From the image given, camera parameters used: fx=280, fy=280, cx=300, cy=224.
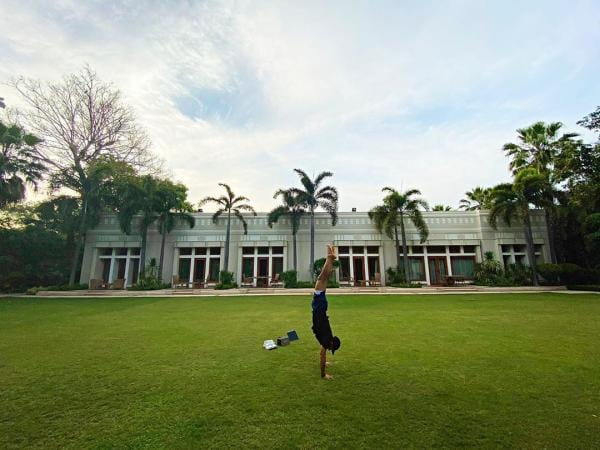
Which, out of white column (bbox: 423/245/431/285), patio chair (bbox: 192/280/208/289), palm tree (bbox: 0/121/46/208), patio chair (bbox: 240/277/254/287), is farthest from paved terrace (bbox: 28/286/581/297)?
palm tree (bbox: 0/121/46/208)

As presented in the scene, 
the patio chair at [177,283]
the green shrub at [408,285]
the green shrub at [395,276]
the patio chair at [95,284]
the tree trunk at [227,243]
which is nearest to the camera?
the patio chair at [95,284]

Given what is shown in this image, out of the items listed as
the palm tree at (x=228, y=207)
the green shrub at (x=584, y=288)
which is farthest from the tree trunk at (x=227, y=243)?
the green shrub at (x=584, y=288)

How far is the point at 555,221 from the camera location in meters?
19.0

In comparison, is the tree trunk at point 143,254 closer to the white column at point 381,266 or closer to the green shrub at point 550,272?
the white column at point 381,266

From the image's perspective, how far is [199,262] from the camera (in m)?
21.3

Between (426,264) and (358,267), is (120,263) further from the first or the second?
(426,264)

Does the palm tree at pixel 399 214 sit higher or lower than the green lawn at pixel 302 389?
higher

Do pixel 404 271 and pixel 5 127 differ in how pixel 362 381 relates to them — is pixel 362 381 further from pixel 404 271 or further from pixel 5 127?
pixel 5 127

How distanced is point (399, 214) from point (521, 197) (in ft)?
25.1

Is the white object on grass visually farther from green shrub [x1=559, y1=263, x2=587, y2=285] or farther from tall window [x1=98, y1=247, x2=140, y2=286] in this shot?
green shrub [x1=559, y1=263, x2=587, y2=285]

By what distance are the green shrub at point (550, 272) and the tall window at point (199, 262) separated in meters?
21.6

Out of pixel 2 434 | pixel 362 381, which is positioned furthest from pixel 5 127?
pixel 362 381

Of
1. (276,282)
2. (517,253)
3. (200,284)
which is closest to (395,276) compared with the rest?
(276,282)

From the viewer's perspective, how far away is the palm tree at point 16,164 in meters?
17.2
